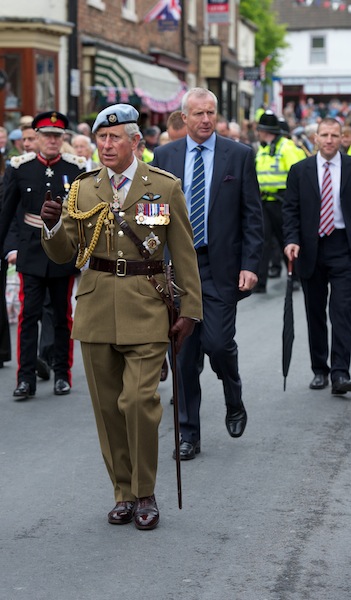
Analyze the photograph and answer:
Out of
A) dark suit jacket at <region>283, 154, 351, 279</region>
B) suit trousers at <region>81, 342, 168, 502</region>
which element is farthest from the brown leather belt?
dark suit jacket at <region>283, 154, 351, 279</region>

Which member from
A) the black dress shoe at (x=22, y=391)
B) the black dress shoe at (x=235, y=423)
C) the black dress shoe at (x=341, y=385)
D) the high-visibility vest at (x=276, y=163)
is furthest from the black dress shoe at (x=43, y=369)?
the high-visibility vest at (x=276, y=163)

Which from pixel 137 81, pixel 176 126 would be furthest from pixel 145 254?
pixel 137 81

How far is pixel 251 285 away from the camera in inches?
297

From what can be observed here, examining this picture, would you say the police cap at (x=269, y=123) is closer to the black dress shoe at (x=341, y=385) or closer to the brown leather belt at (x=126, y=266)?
the black dress shoe at (x=341, y=385)

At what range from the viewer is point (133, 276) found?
20.0 feet

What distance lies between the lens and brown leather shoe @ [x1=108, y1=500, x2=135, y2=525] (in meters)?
6.21

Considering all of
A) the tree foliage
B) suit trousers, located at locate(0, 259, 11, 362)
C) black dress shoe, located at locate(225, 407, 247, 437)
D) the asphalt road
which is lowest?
the asphalt road

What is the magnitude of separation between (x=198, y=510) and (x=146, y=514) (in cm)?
48

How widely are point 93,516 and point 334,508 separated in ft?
3.96

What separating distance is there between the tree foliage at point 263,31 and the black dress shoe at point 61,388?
50269 mm

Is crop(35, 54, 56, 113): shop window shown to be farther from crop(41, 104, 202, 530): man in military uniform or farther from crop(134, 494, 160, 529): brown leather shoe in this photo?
crop(134, 494, 160, 529): brown leather shoe

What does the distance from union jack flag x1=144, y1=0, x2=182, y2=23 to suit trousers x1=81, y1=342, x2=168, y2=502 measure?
24.4 metres

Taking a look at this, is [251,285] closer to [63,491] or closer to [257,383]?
[63,491]

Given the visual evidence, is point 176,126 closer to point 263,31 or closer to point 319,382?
point 319,382
